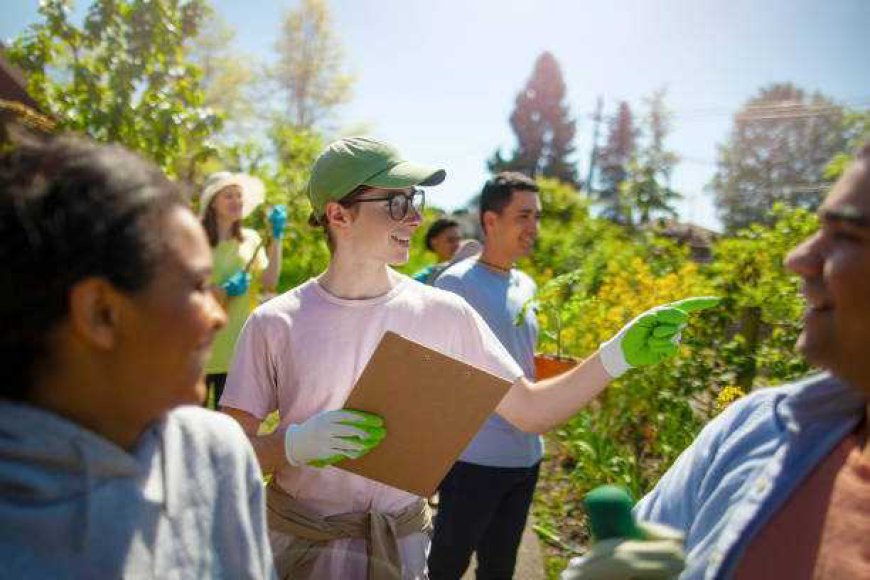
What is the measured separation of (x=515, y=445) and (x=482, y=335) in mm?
993

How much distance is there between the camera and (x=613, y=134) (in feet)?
157

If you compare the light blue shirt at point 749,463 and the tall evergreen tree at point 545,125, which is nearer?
the light blue shirt at point 749,463

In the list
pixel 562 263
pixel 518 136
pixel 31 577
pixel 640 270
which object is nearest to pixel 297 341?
pixel 31 577

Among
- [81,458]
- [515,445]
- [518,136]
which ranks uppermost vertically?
[518,136]

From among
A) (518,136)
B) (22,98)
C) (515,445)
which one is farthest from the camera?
(518,136)

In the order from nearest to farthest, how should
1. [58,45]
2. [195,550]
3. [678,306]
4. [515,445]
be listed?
[195,550] < [678,306] < [515,445] < [58,45]

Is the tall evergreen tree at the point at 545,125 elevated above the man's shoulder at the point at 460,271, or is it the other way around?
the tall evergreen tree at the point at 545,125

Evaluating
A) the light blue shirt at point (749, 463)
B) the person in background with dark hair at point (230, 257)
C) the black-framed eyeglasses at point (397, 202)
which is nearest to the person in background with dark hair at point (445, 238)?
the person in background with dark hair at point (230, 257)

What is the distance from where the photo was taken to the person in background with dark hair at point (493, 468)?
263 centimetres

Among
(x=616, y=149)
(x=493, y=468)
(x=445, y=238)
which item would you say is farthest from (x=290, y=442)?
(x=616, y=149)

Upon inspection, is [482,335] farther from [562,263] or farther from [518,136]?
[518,136]

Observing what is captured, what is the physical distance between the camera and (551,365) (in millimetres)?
2762

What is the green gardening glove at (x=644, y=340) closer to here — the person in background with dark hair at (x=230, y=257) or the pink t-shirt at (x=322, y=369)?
the pink t-shirt at (x=322, y=369)

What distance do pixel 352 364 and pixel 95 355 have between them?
3.06ft
